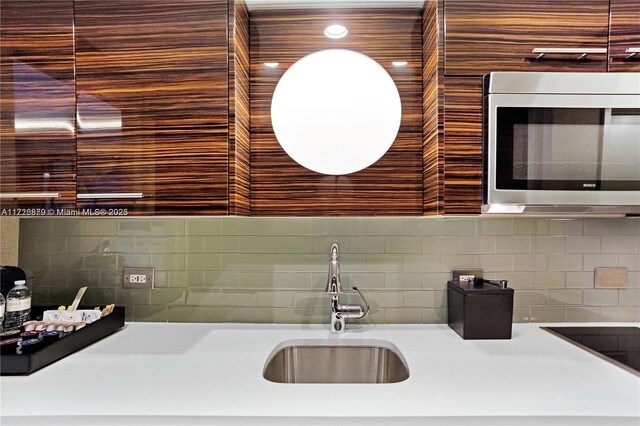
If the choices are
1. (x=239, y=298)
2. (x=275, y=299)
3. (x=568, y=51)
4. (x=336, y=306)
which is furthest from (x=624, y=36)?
(x=239, y=298)

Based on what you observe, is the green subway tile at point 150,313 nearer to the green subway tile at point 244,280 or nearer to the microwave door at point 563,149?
the green subway tile at point 244,280

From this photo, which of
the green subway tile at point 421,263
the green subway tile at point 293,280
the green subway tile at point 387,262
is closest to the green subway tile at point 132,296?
the green subway tile at point 293,280

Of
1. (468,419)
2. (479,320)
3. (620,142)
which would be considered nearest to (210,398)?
(468,419)

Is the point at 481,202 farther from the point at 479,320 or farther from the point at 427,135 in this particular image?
the point at 479,320

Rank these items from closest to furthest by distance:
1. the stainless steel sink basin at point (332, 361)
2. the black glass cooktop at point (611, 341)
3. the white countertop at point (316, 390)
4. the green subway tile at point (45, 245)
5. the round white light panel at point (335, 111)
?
the white countertop at point (316, 390), the black glass cooktop at point (611, 341), the stainless steel sink basin at point (332, 361), the round white light panel at point (335, 111), the green subway tile at point (45, 245)

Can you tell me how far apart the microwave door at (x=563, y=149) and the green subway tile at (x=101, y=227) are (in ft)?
4.95

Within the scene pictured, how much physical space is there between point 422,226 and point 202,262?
3.15 feet

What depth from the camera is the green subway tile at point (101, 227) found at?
1.67m

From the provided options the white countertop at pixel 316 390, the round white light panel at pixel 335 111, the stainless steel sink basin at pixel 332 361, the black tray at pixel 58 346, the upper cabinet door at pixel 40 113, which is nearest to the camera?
the white countertop at pixel 316 390

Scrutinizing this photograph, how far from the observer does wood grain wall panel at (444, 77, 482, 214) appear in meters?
1.29

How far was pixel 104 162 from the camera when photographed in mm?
1312

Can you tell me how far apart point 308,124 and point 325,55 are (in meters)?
0.29

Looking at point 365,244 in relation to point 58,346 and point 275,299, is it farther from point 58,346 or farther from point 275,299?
point 58,346

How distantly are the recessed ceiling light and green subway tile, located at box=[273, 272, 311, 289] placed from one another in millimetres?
984
